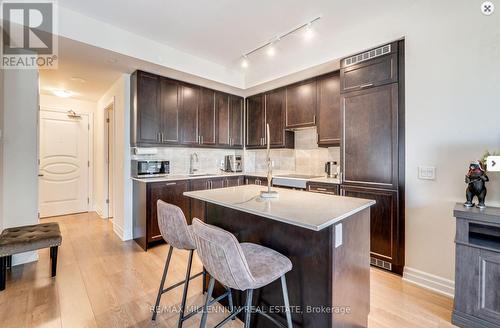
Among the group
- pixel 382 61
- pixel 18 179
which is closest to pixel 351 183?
pixel 382 61

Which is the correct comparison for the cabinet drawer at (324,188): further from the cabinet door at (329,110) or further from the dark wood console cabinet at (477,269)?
the dark wood console cabinet at (477,269)

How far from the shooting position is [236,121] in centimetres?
471

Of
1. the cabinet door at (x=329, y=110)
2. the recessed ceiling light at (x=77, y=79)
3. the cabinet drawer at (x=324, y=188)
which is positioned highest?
the recessed ceiling light at (x=77, y=79)

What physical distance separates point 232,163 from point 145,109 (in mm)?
1865

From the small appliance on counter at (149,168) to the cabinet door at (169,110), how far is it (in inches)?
15.1

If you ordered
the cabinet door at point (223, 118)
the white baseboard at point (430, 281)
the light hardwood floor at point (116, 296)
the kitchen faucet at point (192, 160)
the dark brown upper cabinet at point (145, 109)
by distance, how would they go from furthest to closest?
the cabinet door at point (223, 118) → the kitchen faucet at point (192, 160) → the dark brown upper cabinet at point (145, 109) → the white baseboard at point (430, 281) → the light hardwood floor at point (116, 296)

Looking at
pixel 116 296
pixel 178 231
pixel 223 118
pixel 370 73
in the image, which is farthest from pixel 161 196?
pixel 370 73

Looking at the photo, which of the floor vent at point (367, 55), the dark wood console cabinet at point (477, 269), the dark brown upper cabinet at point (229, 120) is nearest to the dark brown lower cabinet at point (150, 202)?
the dark brown upper cabinet at point (229, 120)

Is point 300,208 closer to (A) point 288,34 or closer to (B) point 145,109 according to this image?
(A) point 288,34

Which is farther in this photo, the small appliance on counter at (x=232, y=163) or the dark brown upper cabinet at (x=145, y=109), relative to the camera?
the small appliance on counter at (x=232, y=163)

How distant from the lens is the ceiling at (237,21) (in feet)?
7.66

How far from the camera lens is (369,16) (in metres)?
2.53

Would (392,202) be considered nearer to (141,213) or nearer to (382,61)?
(382,61)

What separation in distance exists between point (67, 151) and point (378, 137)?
5.85m
